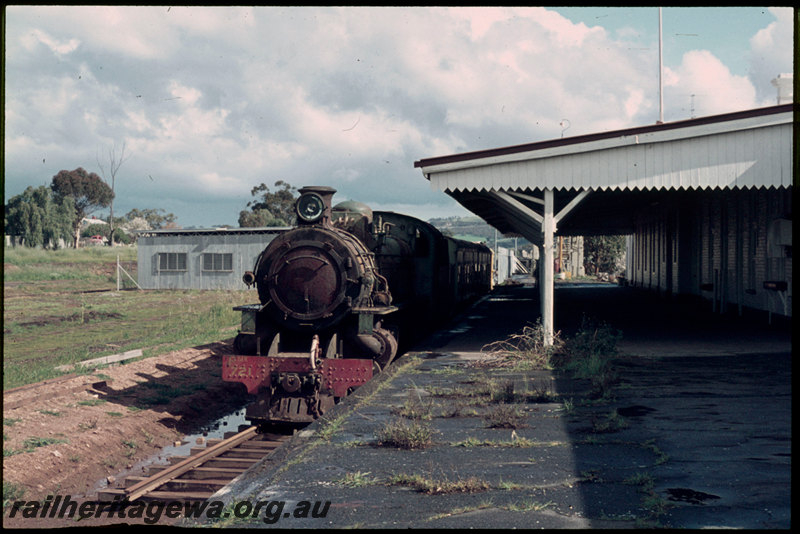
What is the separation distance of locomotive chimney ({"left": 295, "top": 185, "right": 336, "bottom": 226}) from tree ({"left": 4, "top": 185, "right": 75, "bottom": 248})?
187ft

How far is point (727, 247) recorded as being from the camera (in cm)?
1914

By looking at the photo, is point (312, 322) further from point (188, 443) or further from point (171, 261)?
point (171, 261)

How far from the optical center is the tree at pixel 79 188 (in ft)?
254

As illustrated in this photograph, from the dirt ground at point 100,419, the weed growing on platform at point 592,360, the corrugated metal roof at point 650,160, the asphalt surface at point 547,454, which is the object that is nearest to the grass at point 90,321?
the dirt ground at point 100,419

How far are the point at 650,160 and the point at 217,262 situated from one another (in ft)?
91.6

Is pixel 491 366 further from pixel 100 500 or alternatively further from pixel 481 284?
pixel 481 284

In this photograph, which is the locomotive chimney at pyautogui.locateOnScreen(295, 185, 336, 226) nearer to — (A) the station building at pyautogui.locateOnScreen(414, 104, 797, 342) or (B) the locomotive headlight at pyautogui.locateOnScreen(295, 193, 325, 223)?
(B) the locomotive headlight at pyautogui.locateOnScreen(295, 193, 325, 223)

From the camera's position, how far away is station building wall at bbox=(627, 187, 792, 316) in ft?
48.7

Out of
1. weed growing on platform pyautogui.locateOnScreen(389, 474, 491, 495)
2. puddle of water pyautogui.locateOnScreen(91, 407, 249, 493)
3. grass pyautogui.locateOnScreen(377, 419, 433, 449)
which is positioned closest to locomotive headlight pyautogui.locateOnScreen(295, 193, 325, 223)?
puddle of water pyautogui.locateOnScreen(91, 407, 249, 493)

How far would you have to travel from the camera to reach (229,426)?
11828mm

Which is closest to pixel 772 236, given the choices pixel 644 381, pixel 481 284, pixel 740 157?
pixel 740 157

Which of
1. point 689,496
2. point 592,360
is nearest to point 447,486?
point 689,496

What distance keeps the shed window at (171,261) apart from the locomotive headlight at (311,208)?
89.8 ft

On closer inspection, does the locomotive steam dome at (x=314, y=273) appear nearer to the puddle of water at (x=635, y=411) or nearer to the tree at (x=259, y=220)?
the puddle of water at (x=635, y=411)
